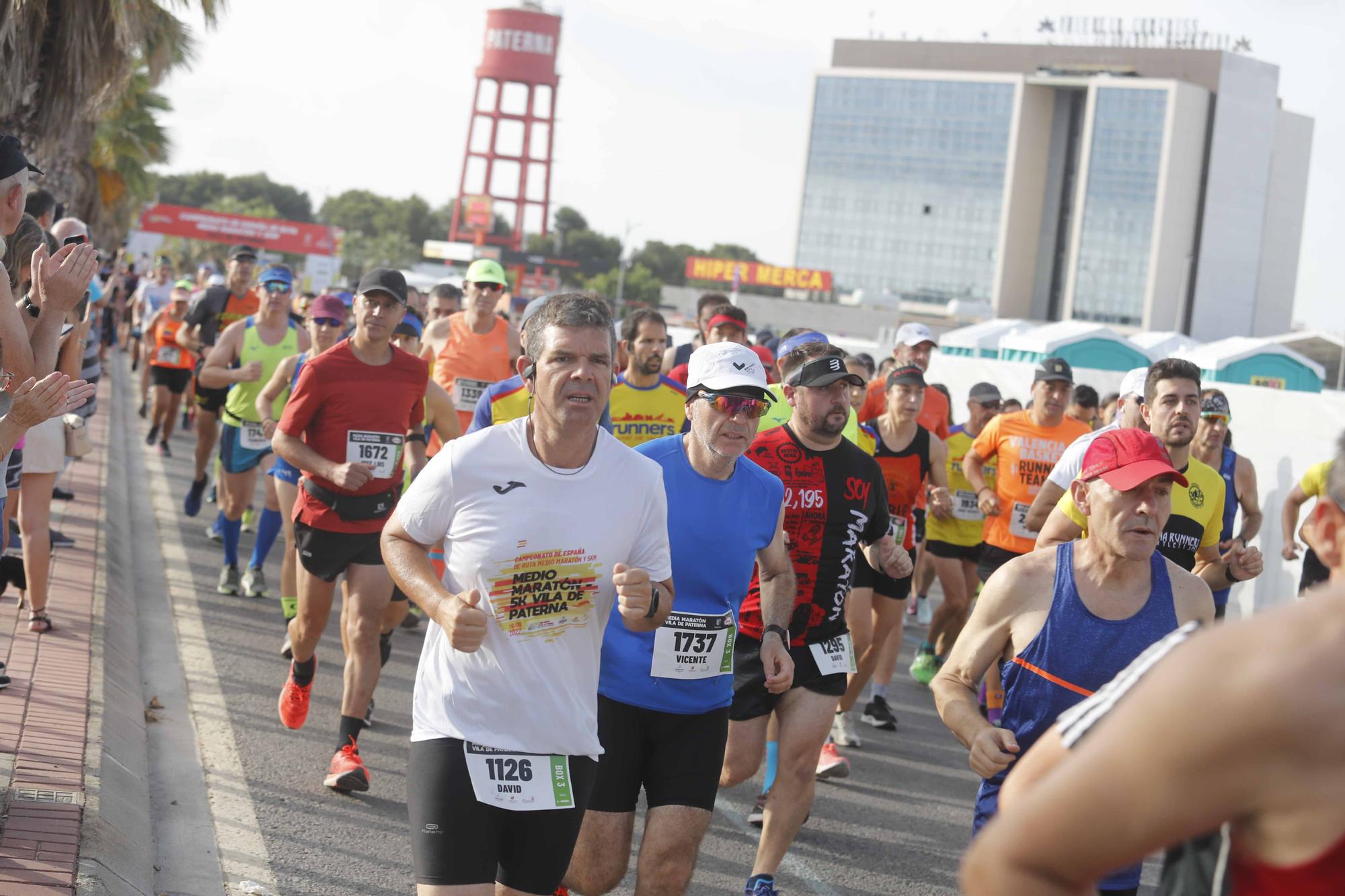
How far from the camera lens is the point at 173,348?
15.4m

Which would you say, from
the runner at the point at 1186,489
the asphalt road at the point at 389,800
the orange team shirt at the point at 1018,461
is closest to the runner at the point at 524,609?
the asphalt road at the point at 389,800

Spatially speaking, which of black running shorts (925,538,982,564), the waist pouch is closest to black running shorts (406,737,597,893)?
the waist pouch

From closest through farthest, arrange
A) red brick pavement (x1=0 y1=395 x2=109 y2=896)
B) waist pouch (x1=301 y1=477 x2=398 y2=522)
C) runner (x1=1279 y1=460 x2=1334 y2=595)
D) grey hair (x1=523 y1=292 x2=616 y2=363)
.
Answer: grey hair (x1=523 y1=292 x2=616 y2=363) → red brick pavement (x1=0 y1=395 x2=109 y2=896) → waist pouch (x1=301 y1=477 x2=398 y2=522) → runner (x1=1279 y1=460 x2=1334 y2=595)

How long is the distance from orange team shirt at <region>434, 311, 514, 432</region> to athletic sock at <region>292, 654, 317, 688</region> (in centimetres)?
292

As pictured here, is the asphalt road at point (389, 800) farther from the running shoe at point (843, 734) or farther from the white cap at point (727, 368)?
the white cap at point (727, 368)

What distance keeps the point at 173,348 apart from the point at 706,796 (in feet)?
41.2

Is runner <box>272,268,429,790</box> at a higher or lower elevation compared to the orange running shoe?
higher

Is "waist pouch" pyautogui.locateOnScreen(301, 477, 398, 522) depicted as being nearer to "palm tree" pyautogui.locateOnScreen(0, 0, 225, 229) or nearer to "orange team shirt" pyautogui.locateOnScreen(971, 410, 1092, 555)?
"orange team shirt" pyautogui.locateOnScreen(971, 410, 1092, 555)

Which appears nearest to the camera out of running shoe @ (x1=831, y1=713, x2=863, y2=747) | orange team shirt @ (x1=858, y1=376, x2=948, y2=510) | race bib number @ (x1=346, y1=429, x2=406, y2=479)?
race bib number @ (x1=346, y1=429, x2=406, y2=479)

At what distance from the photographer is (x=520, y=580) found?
11.3ft

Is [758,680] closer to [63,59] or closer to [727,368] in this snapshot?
[727,368]

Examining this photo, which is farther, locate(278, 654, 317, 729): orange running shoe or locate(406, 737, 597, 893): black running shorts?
locate(278, 654, 317, 729): orange running shoe

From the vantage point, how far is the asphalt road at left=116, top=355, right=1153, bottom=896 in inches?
210

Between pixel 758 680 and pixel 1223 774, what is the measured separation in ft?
12.3
